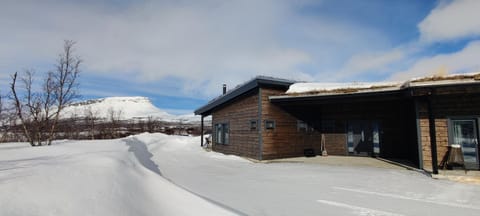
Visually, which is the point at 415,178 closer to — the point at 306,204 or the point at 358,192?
the point at 358,192

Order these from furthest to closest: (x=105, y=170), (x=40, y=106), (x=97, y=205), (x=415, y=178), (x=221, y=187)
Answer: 1. (x=40, y=106)
2. (x=415, y=178)
3. (x=221, y=187)
4. (x=105, y=170)
5. (x=97, y=205)

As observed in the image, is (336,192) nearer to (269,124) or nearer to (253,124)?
(269,124)

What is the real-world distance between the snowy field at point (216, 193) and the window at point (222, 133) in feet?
21.6

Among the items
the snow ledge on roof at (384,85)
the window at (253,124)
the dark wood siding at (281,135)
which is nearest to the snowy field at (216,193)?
the snow ledge on roof at (384,85)

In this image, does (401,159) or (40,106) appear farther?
(40,106)

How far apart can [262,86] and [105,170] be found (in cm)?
736

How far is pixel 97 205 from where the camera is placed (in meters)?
2.78

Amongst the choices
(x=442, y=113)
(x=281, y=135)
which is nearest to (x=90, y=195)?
(x=281, y=135)

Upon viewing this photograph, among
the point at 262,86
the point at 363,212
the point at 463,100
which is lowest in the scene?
the point at 363,212

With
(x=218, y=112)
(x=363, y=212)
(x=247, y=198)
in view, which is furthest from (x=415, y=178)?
(x=218, y=112)

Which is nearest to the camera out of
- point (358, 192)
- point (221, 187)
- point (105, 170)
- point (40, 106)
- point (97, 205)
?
point (97, 205)

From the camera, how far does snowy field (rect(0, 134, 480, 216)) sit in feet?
9.11

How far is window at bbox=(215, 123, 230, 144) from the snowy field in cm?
657

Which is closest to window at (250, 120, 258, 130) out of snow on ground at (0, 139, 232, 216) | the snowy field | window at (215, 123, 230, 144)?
window at (215, 123, 230, 144)
